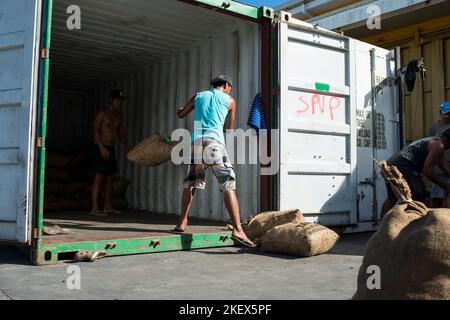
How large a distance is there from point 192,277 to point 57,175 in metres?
5.45

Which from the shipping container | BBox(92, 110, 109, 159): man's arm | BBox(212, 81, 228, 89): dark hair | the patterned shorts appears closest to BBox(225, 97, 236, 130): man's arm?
BBox(212, 81, 228, 89): dark hair

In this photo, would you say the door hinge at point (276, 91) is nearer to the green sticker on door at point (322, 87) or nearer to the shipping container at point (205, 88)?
the shipping container at point (205, 88)

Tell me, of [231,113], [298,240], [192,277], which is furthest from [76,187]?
[192,277]

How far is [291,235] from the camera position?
14.2 ft

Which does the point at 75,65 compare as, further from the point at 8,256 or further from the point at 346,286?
the point at 346,286

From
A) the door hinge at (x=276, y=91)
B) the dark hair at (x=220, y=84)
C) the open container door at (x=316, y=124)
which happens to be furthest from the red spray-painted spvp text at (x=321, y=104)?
the dark hair at (x=220, y=84)

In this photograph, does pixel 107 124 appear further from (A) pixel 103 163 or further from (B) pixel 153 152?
(B) pixel 153 152

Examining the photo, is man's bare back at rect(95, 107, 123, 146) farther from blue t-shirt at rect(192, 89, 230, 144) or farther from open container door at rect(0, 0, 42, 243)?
open container door at rect(0, 0, 42, 243)

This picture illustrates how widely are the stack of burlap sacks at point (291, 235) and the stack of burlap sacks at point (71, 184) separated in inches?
133

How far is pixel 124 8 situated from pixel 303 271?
365cm

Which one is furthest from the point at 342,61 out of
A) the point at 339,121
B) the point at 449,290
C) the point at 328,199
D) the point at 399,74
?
the point at 449,290

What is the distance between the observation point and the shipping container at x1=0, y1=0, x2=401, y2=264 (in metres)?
3.81

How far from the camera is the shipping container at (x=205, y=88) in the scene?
3809 mm

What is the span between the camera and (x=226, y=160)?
466 cm
